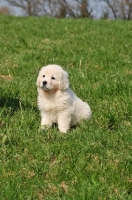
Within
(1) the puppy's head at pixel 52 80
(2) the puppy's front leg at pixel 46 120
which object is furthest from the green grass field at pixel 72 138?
(1) the puppy's head at pixel 52 80

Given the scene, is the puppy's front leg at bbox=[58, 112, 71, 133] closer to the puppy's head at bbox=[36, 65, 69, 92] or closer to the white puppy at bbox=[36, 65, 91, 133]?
the white puppy at bbox=[36, 65, 91, 133]

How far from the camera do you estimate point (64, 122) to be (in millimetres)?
4797

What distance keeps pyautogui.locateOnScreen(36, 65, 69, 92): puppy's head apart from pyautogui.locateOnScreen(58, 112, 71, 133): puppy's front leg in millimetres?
347

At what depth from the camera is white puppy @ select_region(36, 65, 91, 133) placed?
479cm

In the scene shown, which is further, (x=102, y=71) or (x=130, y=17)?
(x=130, y=17)

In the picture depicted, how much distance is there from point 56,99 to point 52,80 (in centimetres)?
26

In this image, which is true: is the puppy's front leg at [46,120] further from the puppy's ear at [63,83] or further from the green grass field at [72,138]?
the puppy's ear at [63,83]

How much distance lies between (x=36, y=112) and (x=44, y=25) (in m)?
10.1

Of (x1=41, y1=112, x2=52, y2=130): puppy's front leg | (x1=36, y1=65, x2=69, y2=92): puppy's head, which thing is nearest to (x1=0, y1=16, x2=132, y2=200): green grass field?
(x1=41, y1=112, x2=52, y2=130): puppy's front leg

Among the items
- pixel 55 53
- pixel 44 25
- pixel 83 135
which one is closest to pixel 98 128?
pixel 83 135

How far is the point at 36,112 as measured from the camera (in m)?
5.42

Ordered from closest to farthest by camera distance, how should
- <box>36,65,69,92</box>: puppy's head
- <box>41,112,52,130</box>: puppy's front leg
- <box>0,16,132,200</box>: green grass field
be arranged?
1. <box>0,16,132,200</box>: green grass field
2. <box>36,65,69,92</box>: puppy's head
3. <box>41,112,52,130</box>: puppy's front leg

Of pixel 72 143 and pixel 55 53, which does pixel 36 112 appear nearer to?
pixel 72 143

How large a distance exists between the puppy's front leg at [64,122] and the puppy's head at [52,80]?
0.35 metres
